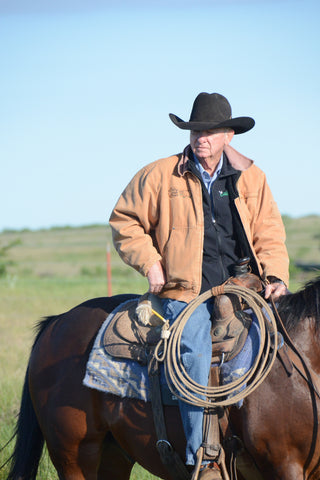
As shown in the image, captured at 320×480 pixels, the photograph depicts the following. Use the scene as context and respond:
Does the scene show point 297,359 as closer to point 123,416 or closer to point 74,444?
point 123,416

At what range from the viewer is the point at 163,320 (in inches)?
136

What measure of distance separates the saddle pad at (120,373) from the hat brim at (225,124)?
1.18 meters

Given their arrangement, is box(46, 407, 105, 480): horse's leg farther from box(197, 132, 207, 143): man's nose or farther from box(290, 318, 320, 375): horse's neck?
box(197, 132, 207, 143): man's nose

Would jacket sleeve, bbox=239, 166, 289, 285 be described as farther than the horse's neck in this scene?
Yes

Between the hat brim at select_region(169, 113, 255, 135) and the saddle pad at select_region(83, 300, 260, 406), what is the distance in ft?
3.86

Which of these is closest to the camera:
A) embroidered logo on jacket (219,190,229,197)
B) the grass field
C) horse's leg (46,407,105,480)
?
embroidered logo on jacket (219,190,229,197)

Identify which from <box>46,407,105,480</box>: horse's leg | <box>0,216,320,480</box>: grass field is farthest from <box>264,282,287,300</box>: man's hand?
<box>46,407,105,480</box>: horse's leg

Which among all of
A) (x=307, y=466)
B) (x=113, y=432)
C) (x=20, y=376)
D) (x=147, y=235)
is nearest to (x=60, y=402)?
(x=113, y=432)

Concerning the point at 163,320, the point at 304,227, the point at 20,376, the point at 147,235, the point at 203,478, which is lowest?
the point at 304,227

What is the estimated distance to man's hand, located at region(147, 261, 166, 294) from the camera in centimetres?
350

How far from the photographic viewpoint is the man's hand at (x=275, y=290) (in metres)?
3.45

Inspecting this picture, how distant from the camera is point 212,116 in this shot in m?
3.55

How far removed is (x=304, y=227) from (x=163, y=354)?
40.6 m

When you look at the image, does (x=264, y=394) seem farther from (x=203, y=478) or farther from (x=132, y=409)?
(x=132, y=409)
